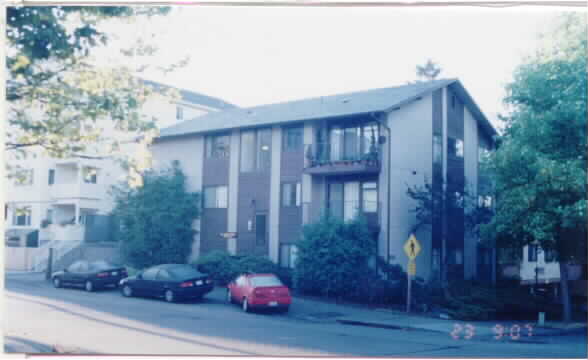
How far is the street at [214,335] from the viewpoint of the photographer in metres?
11.9

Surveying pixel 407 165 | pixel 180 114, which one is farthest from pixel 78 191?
pixel 407 165

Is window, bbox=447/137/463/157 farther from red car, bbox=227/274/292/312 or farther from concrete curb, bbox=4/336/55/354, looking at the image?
concrete curb, bbox=4/336/55/354

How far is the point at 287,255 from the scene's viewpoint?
86.4ft

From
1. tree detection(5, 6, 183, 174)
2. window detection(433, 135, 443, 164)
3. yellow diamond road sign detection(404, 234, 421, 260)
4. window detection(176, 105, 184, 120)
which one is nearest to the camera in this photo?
tree detection(5, 6, 183, 174)

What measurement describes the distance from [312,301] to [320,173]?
5743 mm

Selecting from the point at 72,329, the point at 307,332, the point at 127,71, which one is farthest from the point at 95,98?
the point at 307,332

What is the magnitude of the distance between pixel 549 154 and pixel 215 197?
16499 millimetres

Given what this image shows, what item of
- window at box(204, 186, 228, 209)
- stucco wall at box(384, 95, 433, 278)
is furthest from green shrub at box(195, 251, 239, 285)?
stucco wall at box(384, 95, 433, 278)

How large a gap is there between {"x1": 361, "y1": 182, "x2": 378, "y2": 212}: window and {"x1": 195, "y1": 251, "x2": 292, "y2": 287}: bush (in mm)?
4447

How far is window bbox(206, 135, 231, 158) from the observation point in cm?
2928

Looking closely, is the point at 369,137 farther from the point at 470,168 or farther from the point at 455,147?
the point at 470,168

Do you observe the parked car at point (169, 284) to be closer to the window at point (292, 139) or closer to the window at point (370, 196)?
the window at point (370, 196)

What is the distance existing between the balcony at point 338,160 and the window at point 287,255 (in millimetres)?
3535

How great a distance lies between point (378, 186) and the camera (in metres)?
24.4
